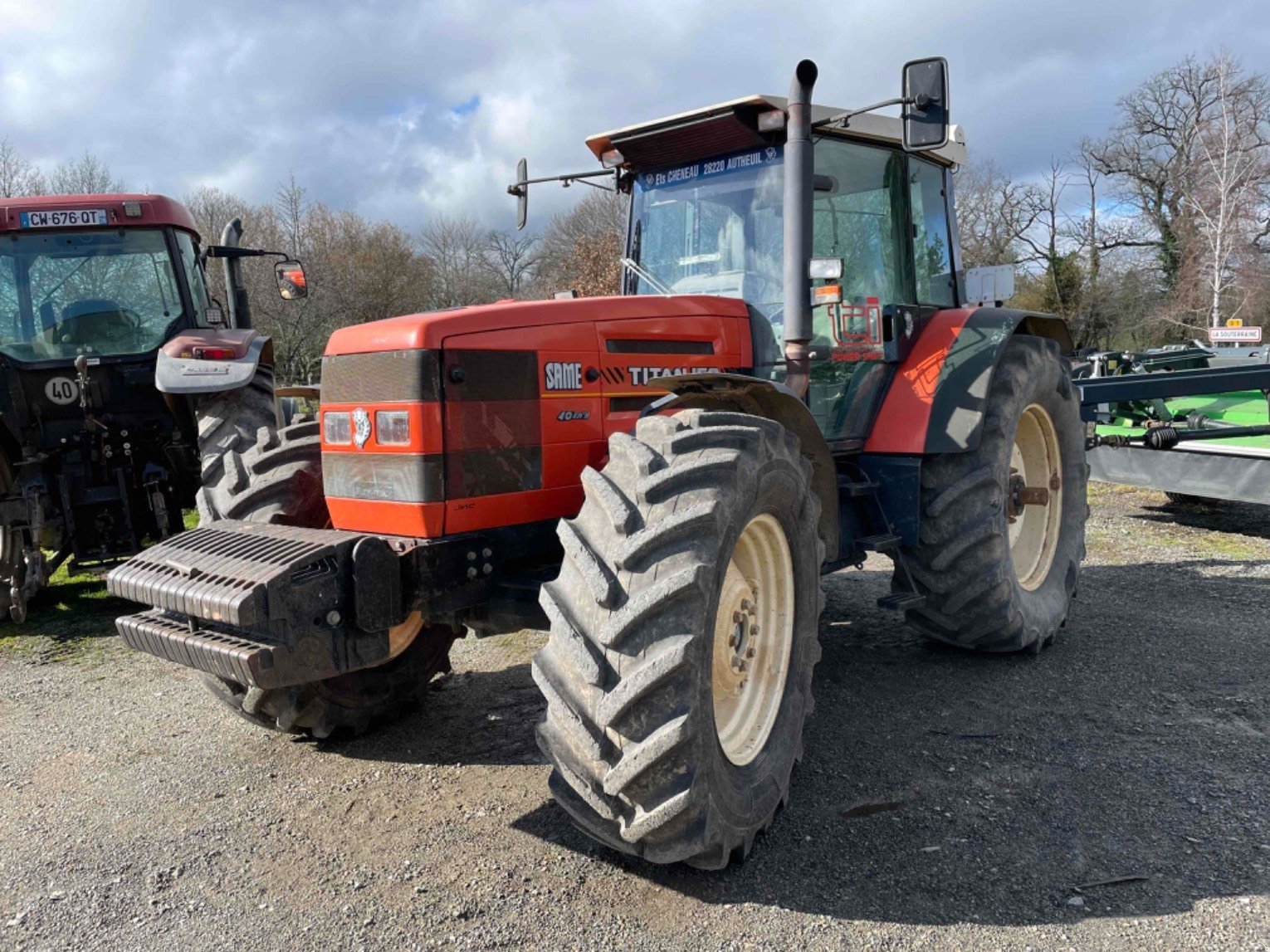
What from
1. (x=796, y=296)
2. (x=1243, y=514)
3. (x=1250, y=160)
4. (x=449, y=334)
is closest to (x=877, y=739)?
(x=796, y=296)

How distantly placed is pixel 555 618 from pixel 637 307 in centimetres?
146

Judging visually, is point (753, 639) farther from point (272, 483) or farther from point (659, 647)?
point (272, 483)

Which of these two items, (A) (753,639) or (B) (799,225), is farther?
(B) (799,225)

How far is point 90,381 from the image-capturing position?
20.2 ft

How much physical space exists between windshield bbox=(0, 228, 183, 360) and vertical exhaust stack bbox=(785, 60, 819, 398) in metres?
4.80

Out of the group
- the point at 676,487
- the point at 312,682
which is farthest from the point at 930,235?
the point at 312,682

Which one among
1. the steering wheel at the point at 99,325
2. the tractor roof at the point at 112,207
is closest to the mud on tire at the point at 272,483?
the steering wheel at the point at 99,325

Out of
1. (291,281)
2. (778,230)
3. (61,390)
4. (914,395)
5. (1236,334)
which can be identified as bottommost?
(914,395)

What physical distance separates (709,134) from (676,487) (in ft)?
6.70

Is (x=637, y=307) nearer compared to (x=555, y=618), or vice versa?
(x=555, y=618)

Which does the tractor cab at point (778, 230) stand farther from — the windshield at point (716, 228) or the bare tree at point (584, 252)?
the bare tree at point (584, 252)

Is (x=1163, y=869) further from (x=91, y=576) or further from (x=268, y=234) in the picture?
(x=268, y=234)

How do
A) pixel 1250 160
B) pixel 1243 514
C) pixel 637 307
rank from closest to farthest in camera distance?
pixel 637 307
pixel 1243 514
pixel 1250 160

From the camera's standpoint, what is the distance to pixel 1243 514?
26.1ft
